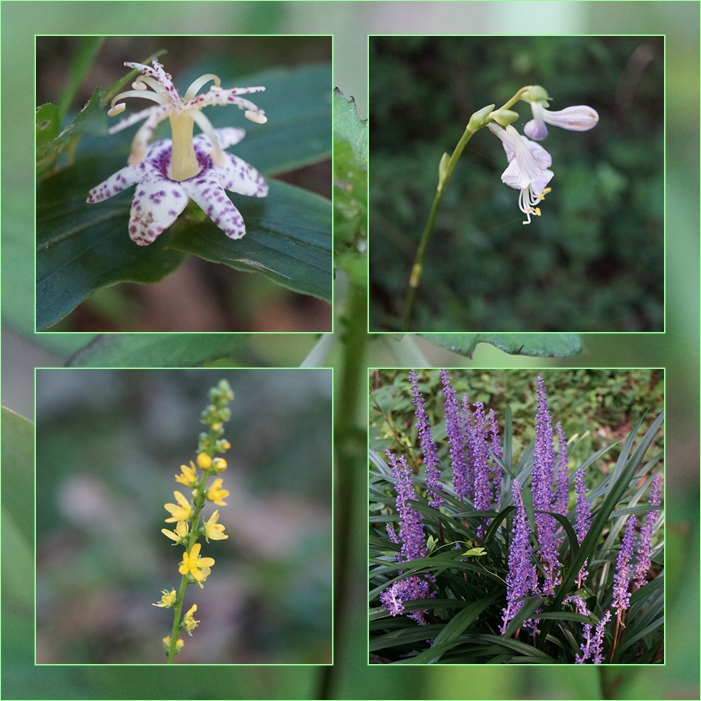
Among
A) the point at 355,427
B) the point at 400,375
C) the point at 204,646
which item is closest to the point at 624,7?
the point at 400,375

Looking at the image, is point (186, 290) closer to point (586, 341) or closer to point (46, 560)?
point (46, 560)

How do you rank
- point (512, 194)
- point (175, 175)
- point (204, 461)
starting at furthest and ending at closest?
point (512, 194) → point (175, 175) → point (204, 461)

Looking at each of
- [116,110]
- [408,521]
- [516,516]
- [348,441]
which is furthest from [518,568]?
[116,110]

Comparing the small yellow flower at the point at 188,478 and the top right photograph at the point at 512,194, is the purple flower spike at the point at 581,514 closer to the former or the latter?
the top right photograph at the point at 512,194

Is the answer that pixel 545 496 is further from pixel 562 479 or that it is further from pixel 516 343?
pixel 516 343

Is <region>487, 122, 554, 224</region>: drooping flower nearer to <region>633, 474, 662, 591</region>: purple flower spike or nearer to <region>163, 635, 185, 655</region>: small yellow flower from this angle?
<region>633, 474, 662, 591</region>: purple flower spike

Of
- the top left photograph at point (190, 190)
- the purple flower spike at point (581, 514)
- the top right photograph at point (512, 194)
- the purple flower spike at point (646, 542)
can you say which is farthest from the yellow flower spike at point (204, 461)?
the purple flower spike at point (646, 542)

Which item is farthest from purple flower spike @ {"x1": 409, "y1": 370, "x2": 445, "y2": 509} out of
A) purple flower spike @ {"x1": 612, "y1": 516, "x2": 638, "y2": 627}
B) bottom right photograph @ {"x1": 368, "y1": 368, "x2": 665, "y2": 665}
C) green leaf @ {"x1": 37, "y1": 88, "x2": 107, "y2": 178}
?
green leaf @ {"x1": 37, "y1": 88, "x2": 107, "y2": 178}
